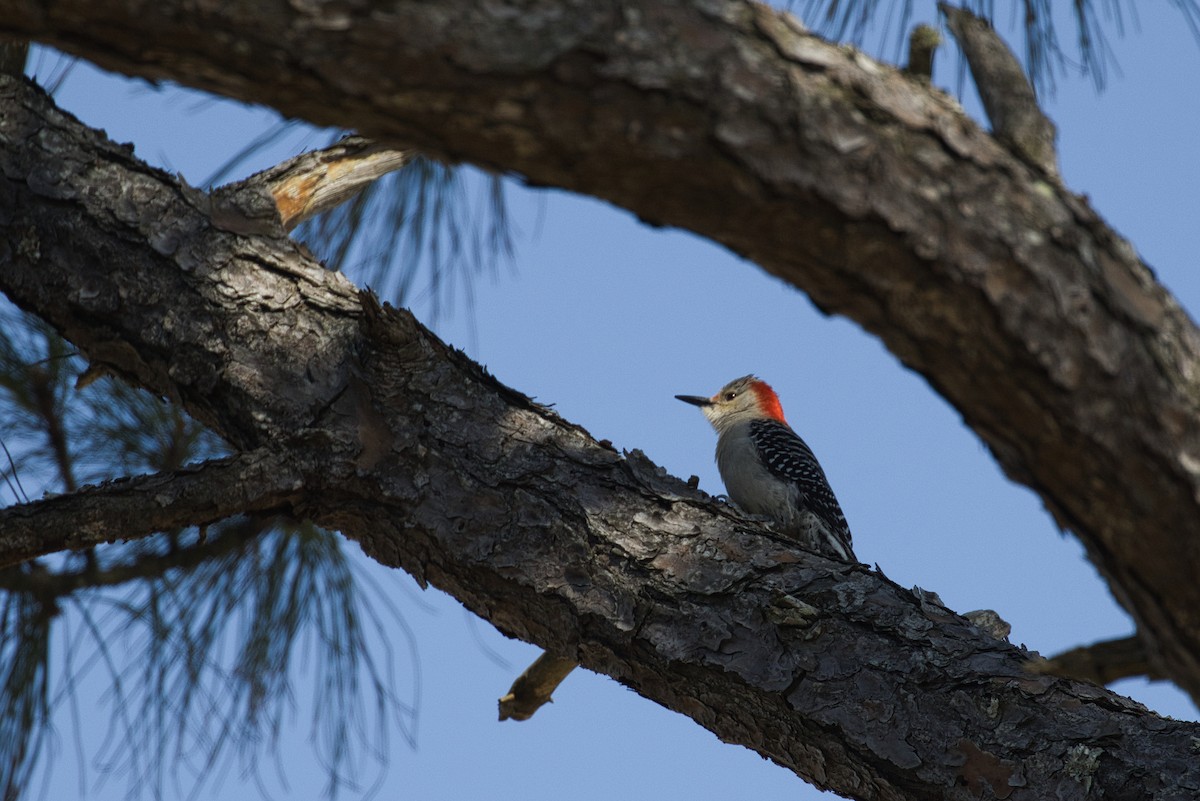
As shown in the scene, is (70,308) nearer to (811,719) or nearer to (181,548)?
(181,548)

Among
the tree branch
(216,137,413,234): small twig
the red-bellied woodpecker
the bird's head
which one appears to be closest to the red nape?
the bird's head

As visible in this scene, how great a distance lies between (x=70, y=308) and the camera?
3.31m

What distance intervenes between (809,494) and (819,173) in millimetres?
4647

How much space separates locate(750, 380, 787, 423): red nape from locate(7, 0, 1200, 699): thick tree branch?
5.94m

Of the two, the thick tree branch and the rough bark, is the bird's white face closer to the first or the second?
the rough bark

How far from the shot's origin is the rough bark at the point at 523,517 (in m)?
2.72

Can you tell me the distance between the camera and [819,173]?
1.68 meters

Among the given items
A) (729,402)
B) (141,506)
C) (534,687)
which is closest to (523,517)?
(534,687)

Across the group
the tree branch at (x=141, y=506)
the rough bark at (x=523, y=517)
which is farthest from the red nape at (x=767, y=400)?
the tree branch at (x=141, y=506)

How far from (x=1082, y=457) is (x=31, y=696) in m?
4.42

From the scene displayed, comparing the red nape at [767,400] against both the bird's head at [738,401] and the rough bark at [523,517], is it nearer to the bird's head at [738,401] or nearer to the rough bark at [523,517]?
the bird's head at [738,401]

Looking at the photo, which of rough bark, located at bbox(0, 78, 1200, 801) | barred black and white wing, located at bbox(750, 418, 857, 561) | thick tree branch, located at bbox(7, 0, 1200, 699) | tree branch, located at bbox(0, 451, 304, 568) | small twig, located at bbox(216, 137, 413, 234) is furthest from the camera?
barred black and white wing, located at bbox(750, 418, 857, 561)

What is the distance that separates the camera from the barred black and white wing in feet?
19.9

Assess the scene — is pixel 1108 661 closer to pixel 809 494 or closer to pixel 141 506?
pixel 141 506
